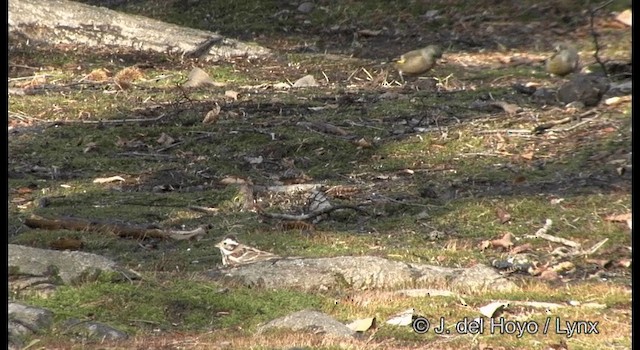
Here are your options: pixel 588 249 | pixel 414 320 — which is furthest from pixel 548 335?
pixel 588 249

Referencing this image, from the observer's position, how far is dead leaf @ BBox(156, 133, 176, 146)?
12602 millimetres

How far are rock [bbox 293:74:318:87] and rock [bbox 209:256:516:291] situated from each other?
8.19 metres

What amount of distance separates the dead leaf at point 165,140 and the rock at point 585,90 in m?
4.36

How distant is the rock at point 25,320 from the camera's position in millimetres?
5836

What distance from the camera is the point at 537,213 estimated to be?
9492 millimetres

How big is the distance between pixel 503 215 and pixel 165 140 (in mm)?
4506

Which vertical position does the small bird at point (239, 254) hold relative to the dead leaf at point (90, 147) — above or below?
above

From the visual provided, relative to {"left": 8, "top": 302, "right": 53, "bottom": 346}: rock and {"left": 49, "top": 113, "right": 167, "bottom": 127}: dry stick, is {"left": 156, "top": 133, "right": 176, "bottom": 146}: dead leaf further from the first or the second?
{"left": 8, "top": 302, "right": 53, "bottom": 346}: rock

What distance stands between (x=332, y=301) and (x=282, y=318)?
2.11ft

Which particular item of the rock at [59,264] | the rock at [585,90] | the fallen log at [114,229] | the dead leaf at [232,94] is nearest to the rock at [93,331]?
the rock at [59,264]

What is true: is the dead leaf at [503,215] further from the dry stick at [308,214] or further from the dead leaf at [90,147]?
the dead leaf at [90,147]

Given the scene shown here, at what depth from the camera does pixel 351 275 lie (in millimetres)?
7375

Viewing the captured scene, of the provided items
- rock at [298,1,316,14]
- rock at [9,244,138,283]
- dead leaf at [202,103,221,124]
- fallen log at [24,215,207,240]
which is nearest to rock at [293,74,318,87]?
dead leaf at [202,103,221,124]

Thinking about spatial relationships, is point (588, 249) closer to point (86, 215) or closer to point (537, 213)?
point (537, 213)
